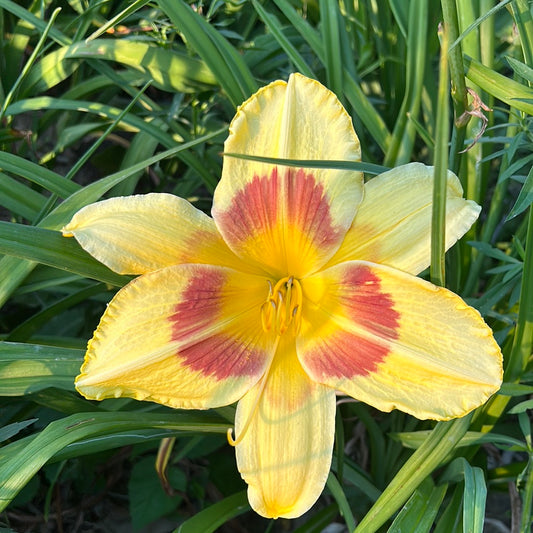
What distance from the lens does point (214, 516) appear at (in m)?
1.18

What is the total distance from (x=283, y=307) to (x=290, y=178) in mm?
195

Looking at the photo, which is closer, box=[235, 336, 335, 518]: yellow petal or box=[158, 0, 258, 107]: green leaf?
box=[235, 336, 335, 518]: yellow petal

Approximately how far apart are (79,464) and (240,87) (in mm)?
882

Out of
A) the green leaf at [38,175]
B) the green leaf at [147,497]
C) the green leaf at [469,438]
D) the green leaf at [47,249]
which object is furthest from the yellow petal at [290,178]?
the green leaf at [147,497]

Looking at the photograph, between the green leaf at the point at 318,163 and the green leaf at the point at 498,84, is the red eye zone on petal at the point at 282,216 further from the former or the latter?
the green leaf at the point at 498,84

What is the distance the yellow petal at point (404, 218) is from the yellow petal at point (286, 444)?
0.22m

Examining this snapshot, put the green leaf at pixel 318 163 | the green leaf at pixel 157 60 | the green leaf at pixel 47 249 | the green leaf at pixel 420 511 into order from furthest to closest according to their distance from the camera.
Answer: the green leaf at pixel 157 60
the green leaf at pixel 420 511
the green leaf at pixel 47 249
the green leaf at pixel 318 163

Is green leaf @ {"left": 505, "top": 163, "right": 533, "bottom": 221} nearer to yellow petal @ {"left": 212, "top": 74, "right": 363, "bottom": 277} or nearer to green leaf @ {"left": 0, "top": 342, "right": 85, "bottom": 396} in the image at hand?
yellow petal @ {"left": 212, "top": 74, "right": 363, "bottom": 277}

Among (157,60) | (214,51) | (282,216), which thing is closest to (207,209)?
(157,60)

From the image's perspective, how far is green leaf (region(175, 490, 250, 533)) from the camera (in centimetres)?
113

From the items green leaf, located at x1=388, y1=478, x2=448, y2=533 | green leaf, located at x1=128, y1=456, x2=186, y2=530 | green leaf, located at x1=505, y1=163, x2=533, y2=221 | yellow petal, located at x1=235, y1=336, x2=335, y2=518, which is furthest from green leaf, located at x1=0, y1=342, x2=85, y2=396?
green leaf, located at x1=505, y1=163, x2=533, y2=221

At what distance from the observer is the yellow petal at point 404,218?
3.13 feet

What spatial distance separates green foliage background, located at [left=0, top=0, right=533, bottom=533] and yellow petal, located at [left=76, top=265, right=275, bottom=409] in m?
0.09

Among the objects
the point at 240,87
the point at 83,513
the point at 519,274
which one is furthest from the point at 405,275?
the point at 83,513
